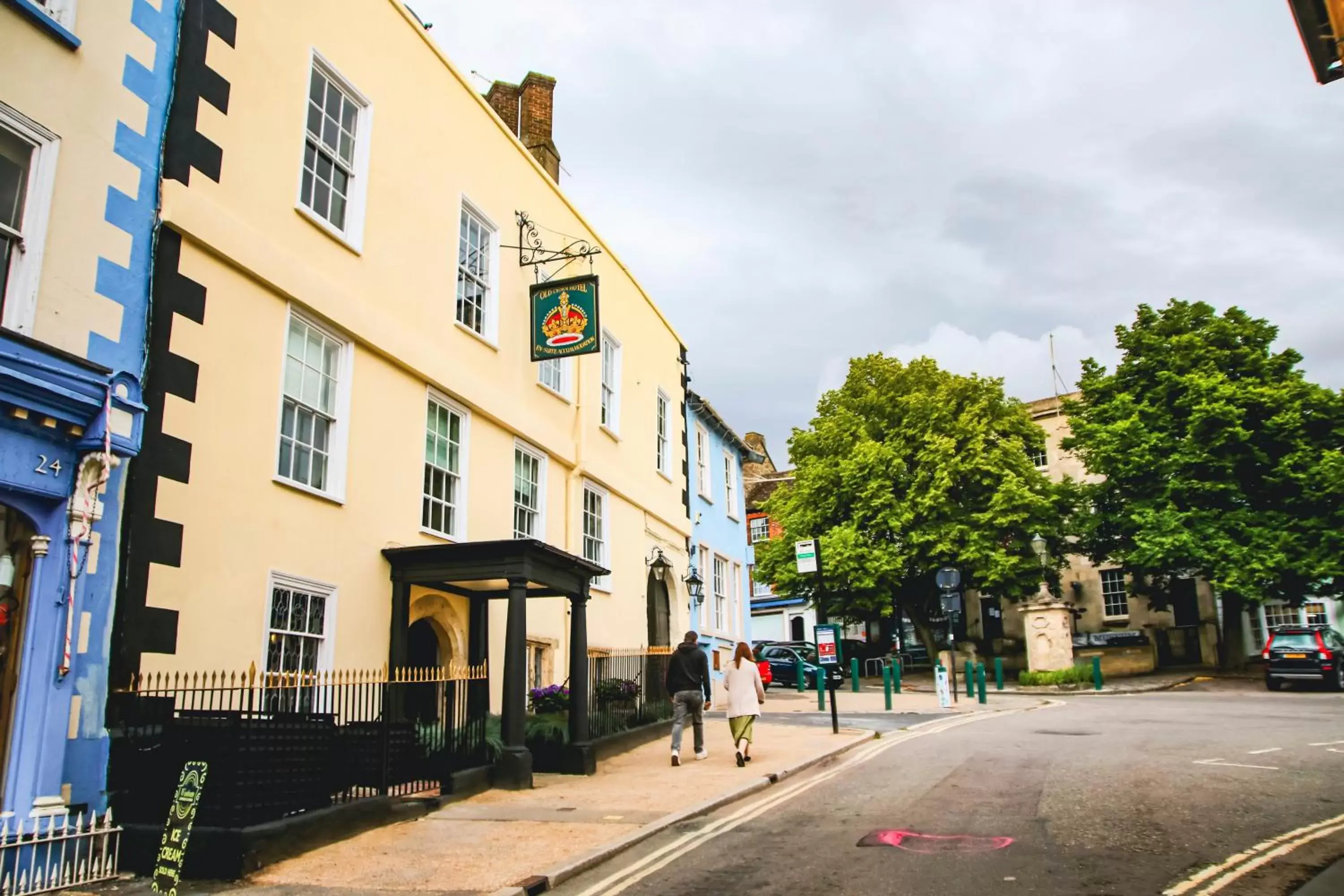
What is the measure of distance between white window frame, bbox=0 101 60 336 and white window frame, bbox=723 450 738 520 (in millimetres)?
22133

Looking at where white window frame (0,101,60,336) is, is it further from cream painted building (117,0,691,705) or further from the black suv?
the black suv

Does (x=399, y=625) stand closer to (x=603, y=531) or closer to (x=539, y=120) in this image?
(x=603, y=531)

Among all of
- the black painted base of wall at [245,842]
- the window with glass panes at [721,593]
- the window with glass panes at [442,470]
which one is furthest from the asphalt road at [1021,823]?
the window with glass panes at [721,593]

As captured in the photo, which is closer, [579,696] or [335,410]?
[335,410]

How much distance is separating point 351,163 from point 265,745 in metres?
7.42

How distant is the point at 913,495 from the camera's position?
3531 centimetres

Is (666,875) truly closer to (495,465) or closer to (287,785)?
(287,785)

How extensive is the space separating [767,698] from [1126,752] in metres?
13.6

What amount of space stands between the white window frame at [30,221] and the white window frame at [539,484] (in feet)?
27.5

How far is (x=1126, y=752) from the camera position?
42.2 ft

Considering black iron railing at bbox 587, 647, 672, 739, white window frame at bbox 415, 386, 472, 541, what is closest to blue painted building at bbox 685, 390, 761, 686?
black iron railing at bbox 587, 647, 672, 739

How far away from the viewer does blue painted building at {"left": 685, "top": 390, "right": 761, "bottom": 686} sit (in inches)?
1014

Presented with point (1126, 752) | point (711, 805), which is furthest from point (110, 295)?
point (1126, 752)

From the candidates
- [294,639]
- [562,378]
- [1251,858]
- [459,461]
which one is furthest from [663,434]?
[1251,858]
